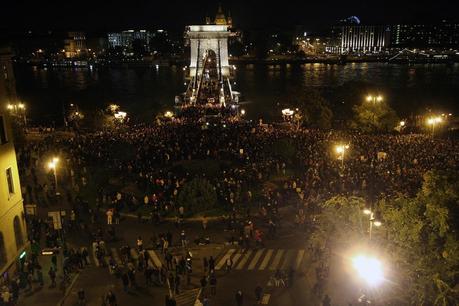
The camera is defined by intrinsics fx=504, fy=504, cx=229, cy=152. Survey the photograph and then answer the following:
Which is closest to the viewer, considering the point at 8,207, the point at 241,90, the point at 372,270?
the point at 372,270

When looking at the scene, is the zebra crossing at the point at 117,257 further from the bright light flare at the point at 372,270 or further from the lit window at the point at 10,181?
the bright light flare at the point at 372,270

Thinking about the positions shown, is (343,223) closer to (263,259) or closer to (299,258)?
(299,258)

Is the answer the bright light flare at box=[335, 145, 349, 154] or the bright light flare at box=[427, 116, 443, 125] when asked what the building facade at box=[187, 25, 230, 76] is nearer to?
the bright light flare at box=[427, 116, 443, 125]

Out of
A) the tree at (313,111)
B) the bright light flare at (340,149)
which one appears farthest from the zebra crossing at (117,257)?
the tree at (313,111)

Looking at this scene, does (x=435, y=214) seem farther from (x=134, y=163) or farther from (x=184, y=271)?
(x=134, y=163)

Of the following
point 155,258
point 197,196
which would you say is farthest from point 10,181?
point 197,196

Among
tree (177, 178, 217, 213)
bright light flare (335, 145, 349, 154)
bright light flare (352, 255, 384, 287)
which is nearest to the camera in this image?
bright light flare (352, 255, 384, 287)

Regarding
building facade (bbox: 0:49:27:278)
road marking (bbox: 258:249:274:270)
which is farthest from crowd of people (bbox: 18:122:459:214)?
building facade (bbox: 0:49:27:278)
